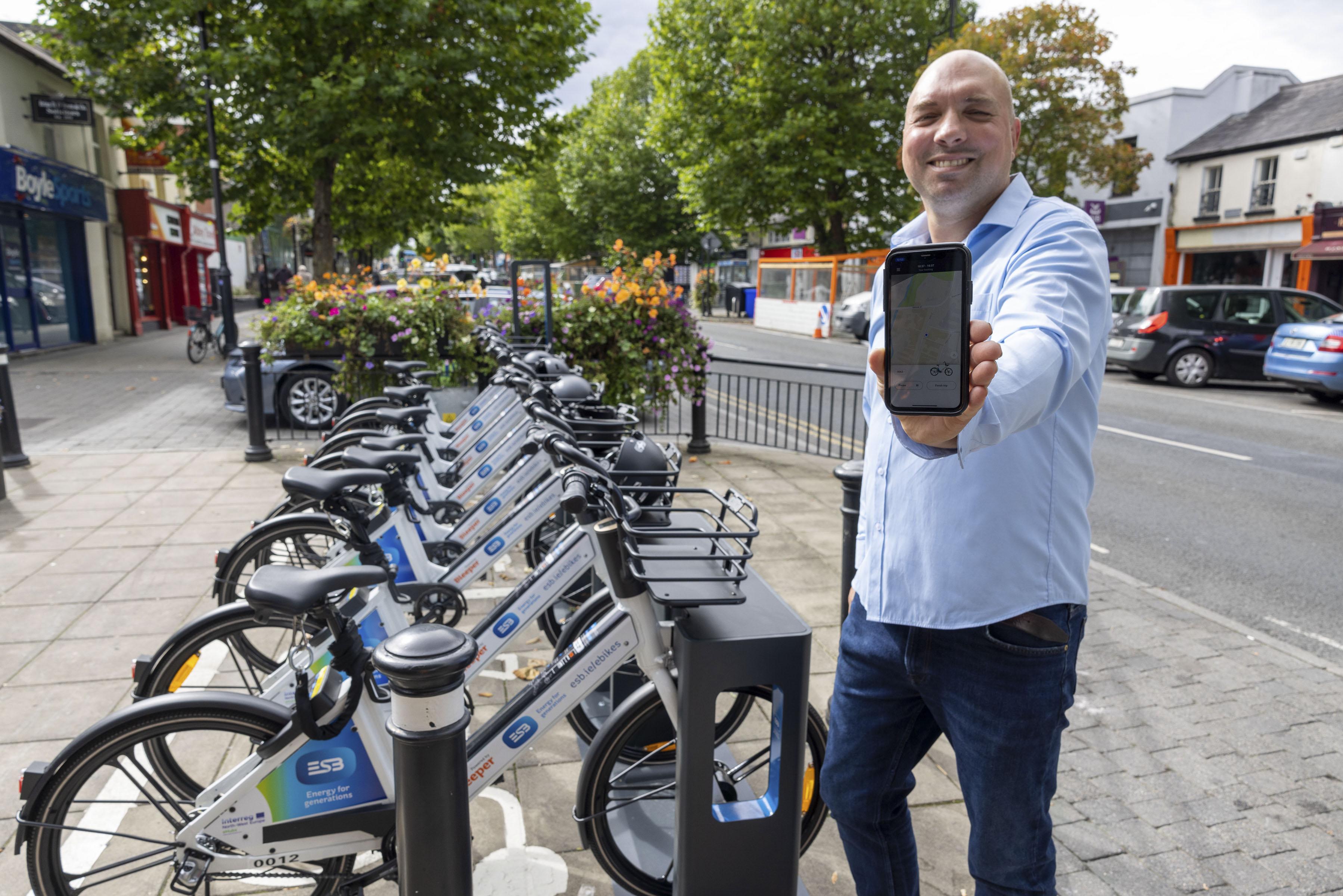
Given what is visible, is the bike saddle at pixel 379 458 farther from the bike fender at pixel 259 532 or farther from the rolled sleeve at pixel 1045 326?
the rolled sleeve at pixel 1045 326

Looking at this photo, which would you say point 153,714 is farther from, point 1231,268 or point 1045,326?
point 1231,268

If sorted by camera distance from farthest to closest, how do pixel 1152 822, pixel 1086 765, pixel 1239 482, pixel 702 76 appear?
pixel 702 76 → pixel 1239 482 → pixel 1086 765 → pixel 1152 822

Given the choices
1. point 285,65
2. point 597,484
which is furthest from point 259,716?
point 285,65

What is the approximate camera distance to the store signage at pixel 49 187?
52.2 feet

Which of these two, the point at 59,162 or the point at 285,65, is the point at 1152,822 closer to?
the point at 285,65

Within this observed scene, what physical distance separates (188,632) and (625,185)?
40276 mm

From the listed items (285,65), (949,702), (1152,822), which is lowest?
(1152,822)

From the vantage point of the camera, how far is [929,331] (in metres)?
1.21

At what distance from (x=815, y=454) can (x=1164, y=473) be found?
343 cm

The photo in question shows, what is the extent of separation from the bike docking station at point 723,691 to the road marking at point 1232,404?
13111 mm

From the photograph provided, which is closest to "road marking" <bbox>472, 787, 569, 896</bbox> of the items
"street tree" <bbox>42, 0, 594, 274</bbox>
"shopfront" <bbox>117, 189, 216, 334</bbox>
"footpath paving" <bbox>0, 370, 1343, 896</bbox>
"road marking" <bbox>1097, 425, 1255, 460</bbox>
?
"footpath paving" <bbox>0, 370, 1343, 896</bbox>

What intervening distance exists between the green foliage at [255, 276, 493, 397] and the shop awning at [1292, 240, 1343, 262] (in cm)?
2719

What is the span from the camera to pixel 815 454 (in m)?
8.97

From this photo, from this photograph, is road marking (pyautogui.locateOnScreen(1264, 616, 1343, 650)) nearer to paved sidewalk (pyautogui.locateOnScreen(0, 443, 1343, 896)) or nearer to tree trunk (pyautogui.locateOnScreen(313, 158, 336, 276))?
paved sidewalk (pyautogui.locateOnScreen(0, 443, 1343, 896))
